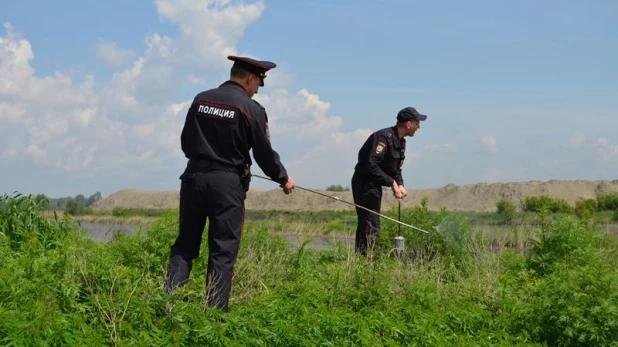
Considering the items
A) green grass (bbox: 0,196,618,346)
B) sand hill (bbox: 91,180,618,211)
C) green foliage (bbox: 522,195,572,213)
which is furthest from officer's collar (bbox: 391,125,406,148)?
sand hill (bbox: 91,180,618,211)

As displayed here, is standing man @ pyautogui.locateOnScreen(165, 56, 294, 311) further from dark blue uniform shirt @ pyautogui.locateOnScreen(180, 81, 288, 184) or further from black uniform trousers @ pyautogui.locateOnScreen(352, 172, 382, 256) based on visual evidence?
black uniform trousers @ pyautogui.locateOnScreen(352, 172, 382, 256)

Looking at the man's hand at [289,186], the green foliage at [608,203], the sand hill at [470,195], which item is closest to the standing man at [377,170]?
the man's hand at [289,186]

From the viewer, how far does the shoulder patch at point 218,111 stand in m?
6.44

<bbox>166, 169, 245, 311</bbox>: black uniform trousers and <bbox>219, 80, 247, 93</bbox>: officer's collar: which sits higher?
<bbox>219, 80, 247, 93</bbox>: officer's collar

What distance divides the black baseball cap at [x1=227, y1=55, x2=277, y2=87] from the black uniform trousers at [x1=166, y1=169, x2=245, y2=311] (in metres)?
0.88

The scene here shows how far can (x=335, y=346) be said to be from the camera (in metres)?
5.45

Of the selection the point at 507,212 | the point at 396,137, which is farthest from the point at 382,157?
the point at 507,212

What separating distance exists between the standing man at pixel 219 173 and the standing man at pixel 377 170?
328 centimetres

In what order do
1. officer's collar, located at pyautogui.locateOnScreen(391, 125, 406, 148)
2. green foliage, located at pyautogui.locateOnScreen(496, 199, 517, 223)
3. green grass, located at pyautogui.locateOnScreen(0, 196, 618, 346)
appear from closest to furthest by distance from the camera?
green grass, located at pyautogui.locateOnScreen(0, 196, 618, 346)
officer's collar, located at pyautogui.locateOnScreen(391, 125, 406, 148)
green foliage, located at pyautogui.locateOnScreen(496, 199, 517, 223)

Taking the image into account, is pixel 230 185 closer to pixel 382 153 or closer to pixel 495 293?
pixel 495 293

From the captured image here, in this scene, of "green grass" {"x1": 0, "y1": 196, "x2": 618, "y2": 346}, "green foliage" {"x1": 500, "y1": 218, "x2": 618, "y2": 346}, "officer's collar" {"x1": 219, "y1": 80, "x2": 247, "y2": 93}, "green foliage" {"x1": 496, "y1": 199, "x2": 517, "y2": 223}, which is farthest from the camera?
"green foliage" {"x1": 496, "y1": 199, "x2": 517, "y2": 223}

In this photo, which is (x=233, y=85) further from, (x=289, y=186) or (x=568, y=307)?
(x=568, y=307)

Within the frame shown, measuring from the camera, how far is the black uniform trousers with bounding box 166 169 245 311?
636 cm

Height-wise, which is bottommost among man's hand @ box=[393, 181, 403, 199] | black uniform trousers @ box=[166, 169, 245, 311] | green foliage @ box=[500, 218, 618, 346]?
green foliage @ box=[500, 218, 618, 346]
